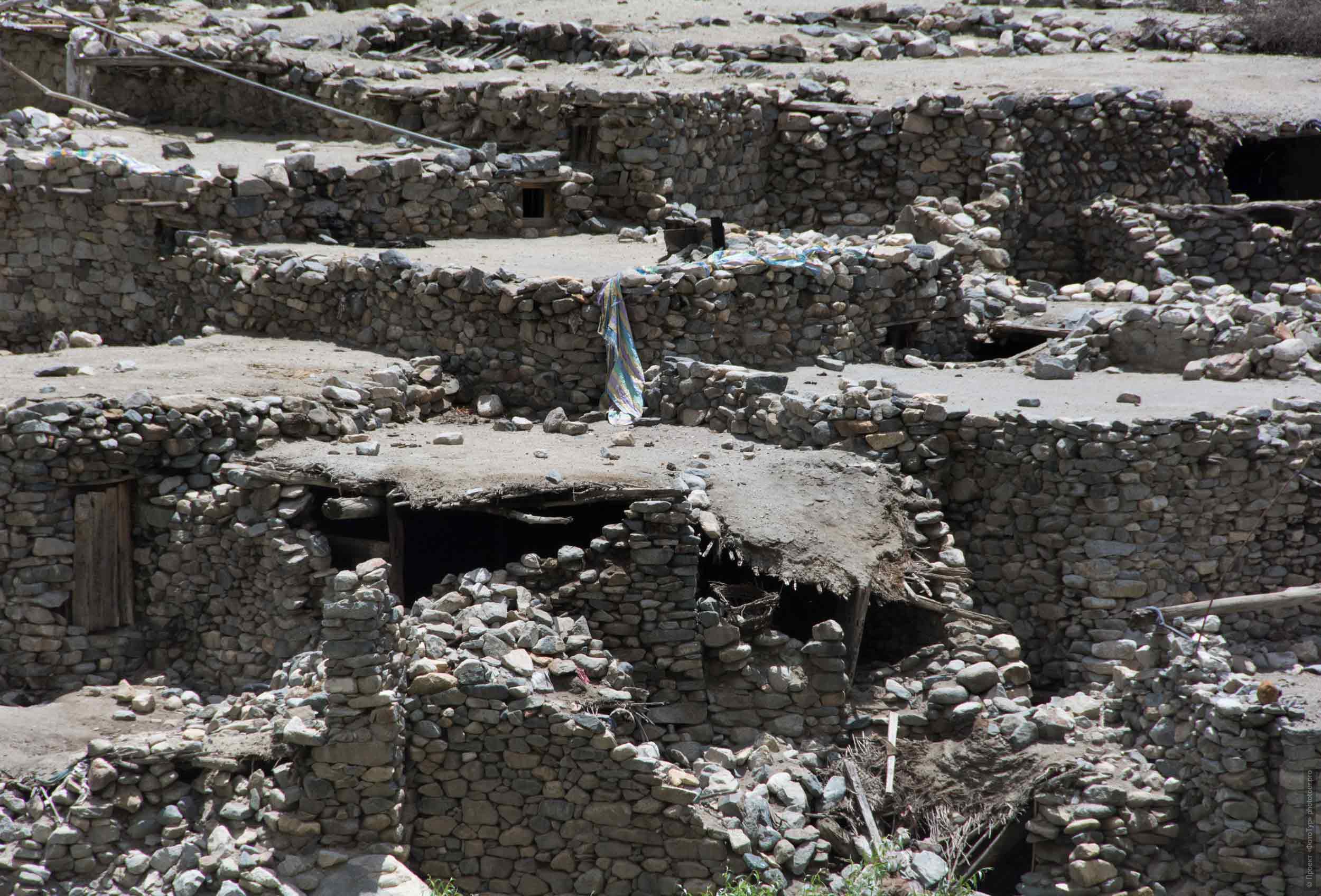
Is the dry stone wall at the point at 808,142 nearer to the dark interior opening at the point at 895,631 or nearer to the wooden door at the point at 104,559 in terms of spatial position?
the dark interior opening at the point at 895,631

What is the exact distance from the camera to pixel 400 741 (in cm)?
1252

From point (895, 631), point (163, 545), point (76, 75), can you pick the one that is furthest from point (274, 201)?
point (895, 631)

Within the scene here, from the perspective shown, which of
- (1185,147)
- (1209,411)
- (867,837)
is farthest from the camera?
(1185,147)

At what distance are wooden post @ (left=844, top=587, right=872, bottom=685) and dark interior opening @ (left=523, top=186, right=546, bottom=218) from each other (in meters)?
7.74

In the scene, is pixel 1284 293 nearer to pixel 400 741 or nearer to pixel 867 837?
pixel 867 837

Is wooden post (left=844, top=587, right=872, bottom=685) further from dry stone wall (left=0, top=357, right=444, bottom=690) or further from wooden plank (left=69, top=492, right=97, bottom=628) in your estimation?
wooden plank (left=69, top=492, right=97, bottom=628)

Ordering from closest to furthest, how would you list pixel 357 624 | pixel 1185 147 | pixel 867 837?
pixel 357 624 < pixel 867 837 < pixel 1185 147

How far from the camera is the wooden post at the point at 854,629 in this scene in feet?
47.2

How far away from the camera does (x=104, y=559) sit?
48.6 feet

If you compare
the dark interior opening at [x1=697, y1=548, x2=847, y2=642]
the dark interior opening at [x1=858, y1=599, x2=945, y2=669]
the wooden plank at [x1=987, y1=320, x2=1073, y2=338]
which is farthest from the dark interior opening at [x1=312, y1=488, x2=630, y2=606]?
the wooden plank at [x1=987, y1=320, x2=1073, y2=338]

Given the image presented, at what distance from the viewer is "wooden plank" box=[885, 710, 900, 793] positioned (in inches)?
539

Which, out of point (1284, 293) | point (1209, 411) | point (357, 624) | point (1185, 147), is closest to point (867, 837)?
point (357, 624)

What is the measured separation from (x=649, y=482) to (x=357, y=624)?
9.62 ft

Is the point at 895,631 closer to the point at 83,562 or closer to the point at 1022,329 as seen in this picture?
the point at 1022,329
